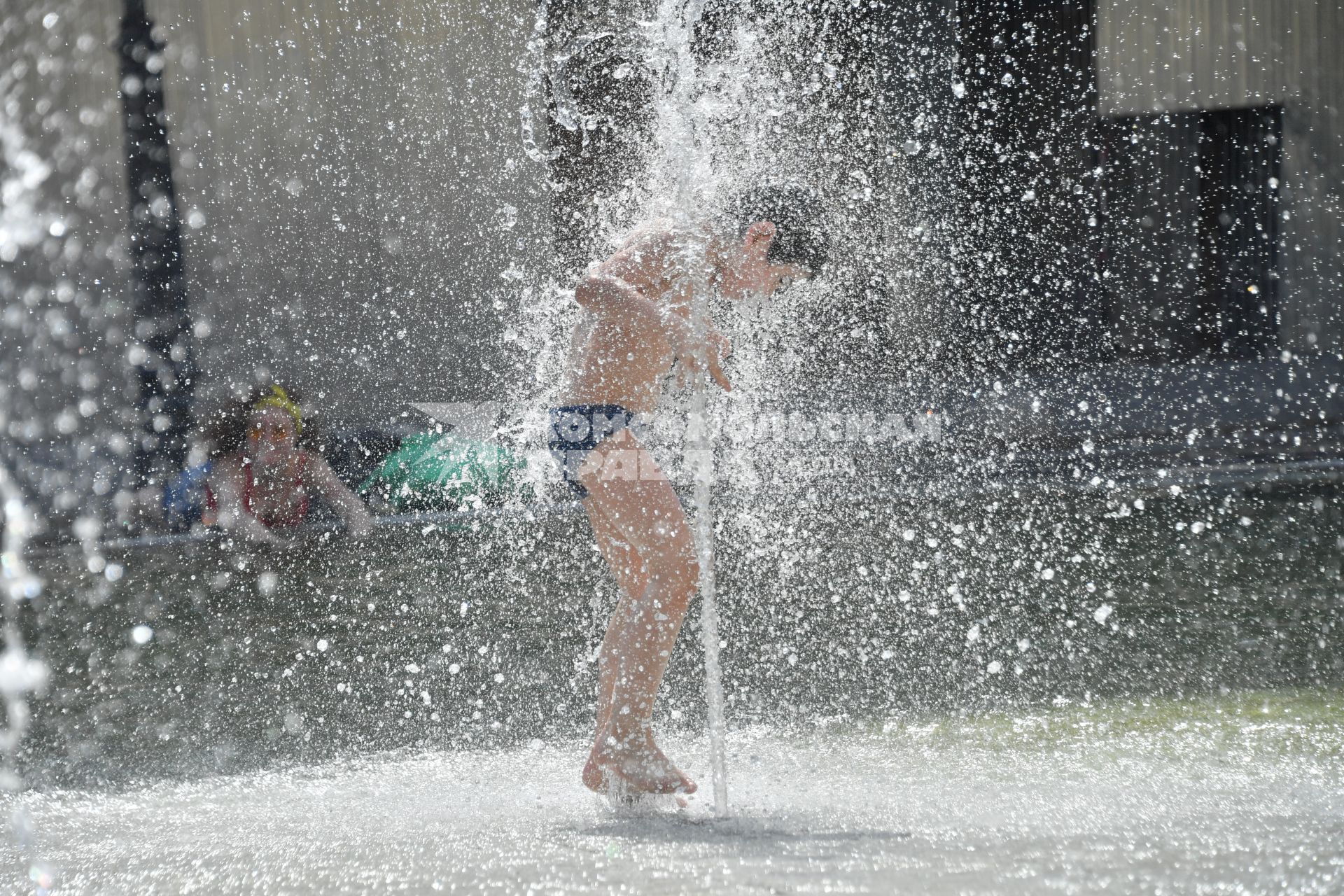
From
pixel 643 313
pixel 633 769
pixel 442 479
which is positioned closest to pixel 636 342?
pixel 643 313

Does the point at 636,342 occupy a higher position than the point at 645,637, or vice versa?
the point at 636,342

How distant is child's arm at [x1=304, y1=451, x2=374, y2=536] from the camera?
6.21 m

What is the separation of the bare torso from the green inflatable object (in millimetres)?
4934

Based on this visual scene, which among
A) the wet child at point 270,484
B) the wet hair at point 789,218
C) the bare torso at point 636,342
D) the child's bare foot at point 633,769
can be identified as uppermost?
the wet hair at point 789,218

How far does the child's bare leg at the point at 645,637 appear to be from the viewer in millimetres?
2104

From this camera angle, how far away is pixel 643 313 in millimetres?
2178

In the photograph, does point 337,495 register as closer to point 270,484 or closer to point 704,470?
point 270,484

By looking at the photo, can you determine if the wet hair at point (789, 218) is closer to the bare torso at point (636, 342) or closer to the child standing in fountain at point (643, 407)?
the child standing in fountain at point (643, 407)

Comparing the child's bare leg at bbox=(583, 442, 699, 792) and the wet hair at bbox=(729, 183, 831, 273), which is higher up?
the wet hair at bbox=(729, 183, 831, 273)

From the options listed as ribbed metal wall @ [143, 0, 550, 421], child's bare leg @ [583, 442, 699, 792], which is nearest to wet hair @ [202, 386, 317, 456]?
ribbed metal wall @ [143, 0, 550, 421]

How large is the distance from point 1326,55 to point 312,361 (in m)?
9.23

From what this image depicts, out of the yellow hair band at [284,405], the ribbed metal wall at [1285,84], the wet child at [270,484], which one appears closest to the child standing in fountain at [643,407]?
the wet child at [270,484]

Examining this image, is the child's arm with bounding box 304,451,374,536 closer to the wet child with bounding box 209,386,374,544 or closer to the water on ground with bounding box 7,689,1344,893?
the wet child with bounding box 209,386,374,544

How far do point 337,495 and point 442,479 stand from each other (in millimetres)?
1075
